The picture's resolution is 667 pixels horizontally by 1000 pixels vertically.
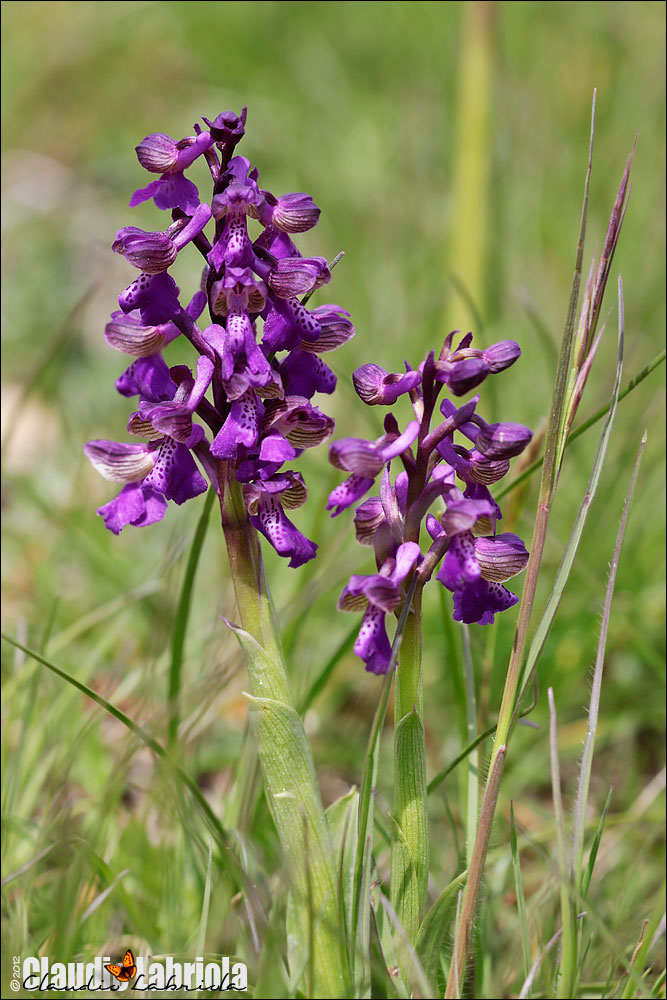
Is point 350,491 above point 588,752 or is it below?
above

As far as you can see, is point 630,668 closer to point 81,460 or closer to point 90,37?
point 81,460

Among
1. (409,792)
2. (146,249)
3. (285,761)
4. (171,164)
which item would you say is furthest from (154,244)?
(409,792)

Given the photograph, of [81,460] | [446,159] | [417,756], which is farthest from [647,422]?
[446,159]

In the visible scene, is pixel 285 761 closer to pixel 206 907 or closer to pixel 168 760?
pixel 168 760

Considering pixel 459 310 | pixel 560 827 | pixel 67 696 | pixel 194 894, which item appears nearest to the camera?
pixel 560 827

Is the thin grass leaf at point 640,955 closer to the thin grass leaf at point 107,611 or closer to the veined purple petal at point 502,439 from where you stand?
the veined purple petal at point 502,439

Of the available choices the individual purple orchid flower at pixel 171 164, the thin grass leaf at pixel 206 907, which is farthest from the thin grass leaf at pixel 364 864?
the individual purple orchid flower at pixel 171 164
